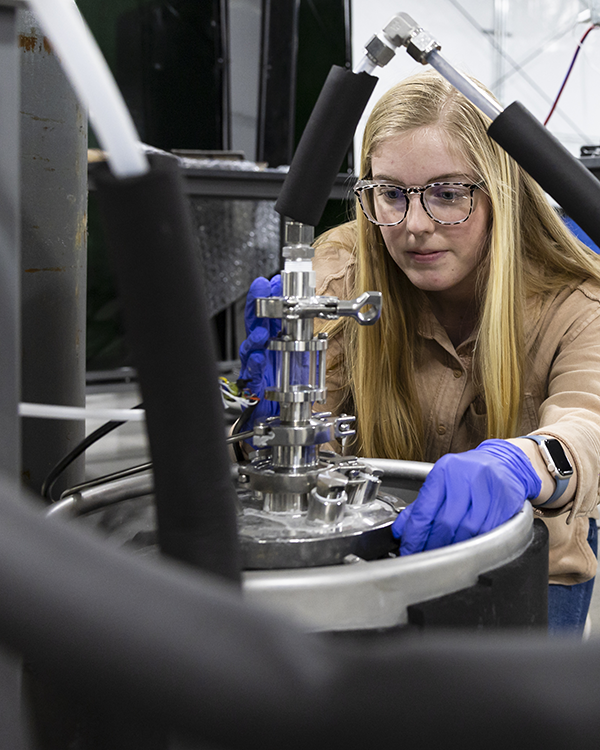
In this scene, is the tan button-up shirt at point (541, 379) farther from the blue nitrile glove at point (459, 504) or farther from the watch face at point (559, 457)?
the blue nitrile glove at point (459, 504)

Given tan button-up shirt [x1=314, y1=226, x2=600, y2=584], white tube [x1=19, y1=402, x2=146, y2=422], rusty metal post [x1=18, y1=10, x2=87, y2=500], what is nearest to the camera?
white tube [x1=19, y1=402, x2=146, y2=422]

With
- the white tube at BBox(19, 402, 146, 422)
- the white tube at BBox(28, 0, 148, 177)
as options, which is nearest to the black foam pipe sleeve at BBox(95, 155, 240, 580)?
the white tube at BBox(28, 0, 148, 177)

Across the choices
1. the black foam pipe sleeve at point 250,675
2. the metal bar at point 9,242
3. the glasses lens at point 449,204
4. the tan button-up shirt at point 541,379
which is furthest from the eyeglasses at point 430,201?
the black foam pipe sleeve at point 250,675

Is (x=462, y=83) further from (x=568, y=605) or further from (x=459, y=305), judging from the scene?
(x=568, y=605)

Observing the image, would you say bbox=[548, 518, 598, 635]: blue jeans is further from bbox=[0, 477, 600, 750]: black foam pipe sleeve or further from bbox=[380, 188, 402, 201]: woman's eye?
bbox=[0, 477, 600, 750]: black foam pipe sleeve

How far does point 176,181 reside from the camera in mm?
250

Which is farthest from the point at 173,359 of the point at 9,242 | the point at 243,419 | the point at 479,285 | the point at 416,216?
the point at 479,285

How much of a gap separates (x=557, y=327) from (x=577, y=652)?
82 cm

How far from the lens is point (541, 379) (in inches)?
38.1

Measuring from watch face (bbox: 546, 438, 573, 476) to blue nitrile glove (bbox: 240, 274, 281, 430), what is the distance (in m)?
0.25

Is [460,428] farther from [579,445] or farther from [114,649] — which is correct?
[114,649]

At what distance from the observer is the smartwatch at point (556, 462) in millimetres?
641

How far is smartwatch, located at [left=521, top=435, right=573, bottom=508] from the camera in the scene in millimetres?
641

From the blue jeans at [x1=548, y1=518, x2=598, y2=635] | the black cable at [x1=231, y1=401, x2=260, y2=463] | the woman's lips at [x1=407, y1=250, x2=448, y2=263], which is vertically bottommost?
the blue jeans at [x1=548, y1=518, x2=598, y2=635]
